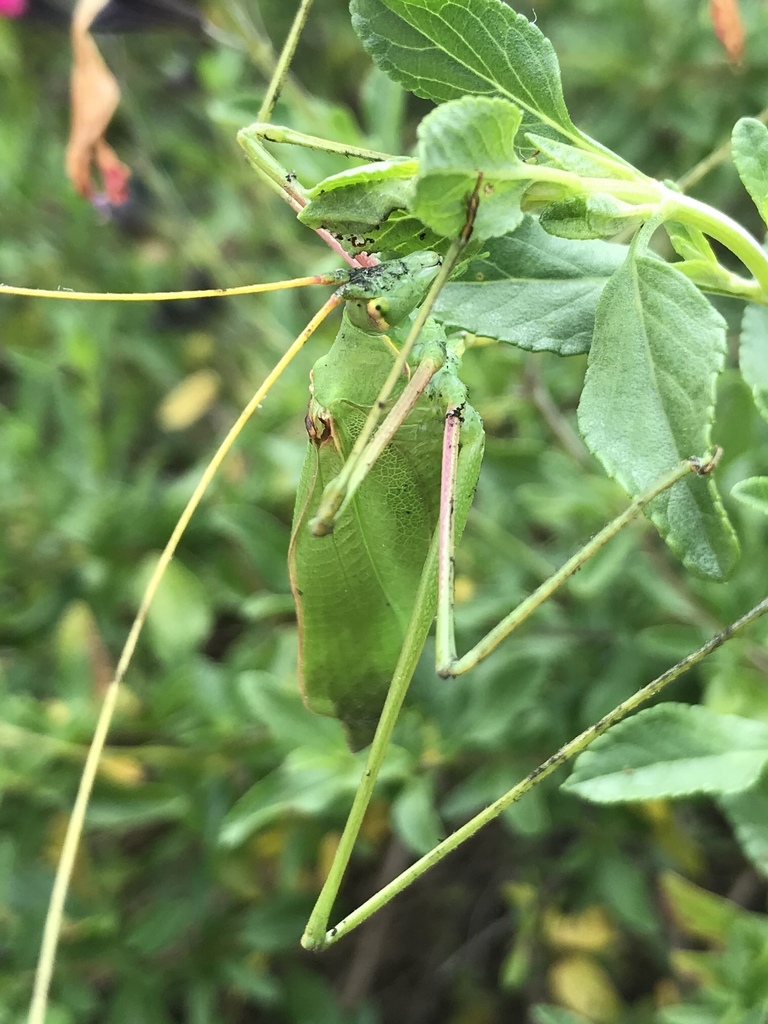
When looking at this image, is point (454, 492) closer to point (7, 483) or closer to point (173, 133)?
point (7, 483)

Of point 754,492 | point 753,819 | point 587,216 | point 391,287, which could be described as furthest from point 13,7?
point 753,819

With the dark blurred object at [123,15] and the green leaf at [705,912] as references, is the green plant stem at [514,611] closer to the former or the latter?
the green leaf at [705,912]

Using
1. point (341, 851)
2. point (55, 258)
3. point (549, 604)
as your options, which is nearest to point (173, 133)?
point (55, 258)

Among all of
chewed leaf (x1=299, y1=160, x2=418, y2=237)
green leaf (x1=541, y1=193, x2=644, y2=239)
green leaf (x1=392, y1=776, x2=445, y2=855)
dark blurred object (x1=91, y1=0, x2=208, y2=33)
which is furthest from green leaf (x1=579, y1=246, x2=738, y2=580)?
dark blurred object (x1=91, y1=0, x2=208, y2=33)

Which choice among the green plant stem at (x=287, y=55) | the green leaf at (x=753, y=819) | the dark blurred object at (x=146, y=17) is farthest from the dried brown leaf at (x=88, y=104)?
the green leaf at (x=753, y=819)

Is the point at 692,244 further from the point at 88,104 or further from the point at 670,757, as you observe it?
the point at 88,104
